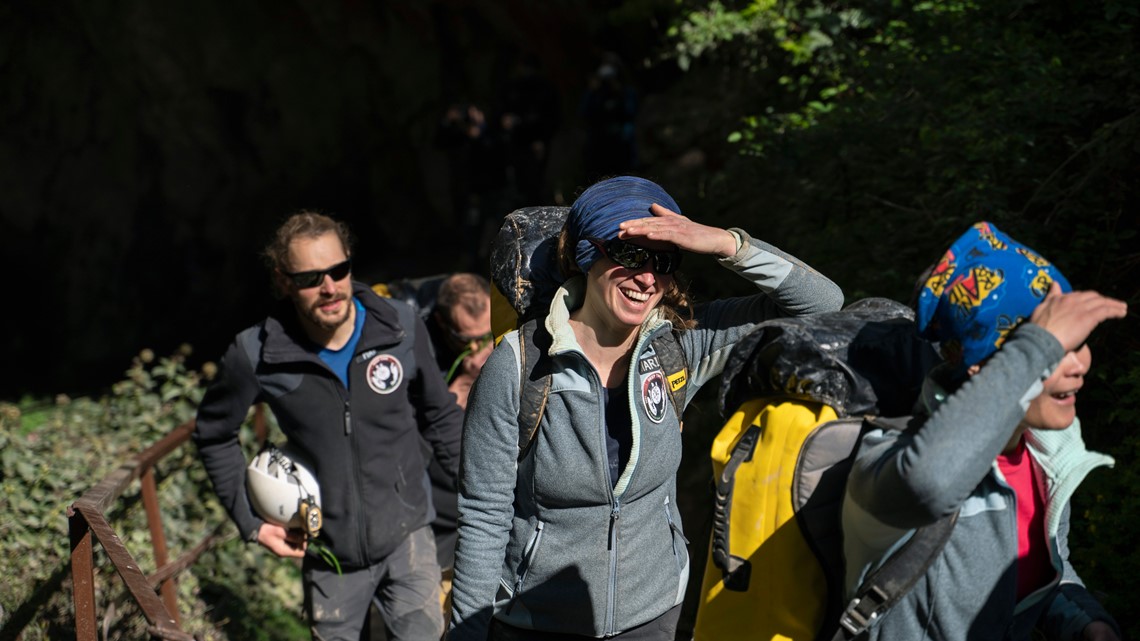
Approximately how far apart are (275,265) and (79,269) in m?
10.5

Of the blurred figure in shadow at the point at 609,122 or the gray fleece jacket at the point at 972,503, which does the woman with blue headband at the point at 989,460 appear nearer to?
the gray fleece jacket at the point at 972,503

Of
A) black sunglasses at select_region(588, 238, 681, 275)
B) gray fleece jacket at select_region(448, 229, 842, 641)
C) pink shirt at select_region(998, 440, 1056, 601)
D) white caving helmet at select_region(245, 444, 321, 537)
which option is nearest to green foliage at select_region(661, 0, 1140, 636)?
pink shirt at select_region(998, 440, 1056, 601)

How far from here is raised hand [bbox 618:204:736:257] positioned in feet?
8.01

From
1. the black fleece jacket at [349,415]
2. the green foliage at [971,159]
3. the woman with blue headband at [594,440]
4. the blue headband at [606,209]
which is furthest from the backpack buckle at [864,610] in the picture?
the green foliage at [971,159]

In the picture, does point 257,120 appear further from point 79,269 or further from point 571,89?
point 571,89

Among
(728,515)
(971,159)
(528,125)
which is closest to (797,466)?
(728,515)

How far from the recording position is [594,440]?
2559 mm

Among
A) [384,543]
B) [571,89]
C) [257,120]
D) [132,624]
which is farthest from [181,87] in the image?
[384,543]

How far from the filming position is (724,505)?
7.23 ft

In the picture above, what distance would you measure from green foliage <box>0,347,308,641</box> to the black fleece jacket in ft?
3.60

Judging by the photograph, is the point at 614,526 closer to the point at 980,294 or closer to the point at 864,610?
the point at 864,610

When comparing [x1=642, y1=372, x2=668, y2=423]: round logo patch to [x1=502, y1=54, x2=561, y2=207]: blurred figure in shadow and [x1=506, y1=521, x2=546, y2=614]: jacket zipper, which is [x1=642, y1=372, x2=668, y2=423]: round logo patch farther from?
[x1=502, y1=54, x2=561, y2=207]: blurred figure in shadow

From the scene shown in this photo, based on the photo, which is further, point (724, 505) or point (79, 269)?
point (79, 269)

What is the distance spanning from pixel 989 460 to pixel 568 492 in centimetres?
103
